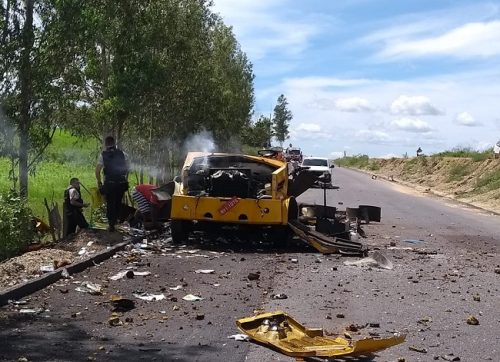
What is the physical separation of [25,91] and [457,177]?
121 ft

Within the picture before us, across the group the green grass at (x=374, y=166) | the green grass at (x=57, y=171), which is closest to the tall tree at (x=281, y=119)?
the green grass at (x=374, y=166)

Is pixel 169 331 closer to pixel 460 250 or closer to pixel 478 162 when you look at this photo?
pixel 460 250

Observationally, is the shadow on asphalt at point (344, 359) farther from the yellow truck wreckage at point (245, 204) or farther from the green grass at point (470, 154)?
the green grass at point (470, 154)

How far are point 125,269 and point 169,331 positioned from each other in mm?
3652

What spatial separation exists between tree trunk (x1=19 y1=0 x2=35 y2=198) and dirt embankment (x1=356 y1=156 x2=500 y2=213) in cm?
1982

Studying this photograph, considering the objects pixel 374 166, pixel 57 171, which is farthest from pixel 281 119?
pixel 57 171

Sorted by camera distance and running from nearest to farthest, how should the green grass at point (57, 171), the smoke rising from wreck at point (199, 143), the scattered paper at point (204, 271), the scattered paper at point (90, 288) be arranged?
the scattered paper at point (90, 288)
the scattered paper at point (204, 271)
the green grass at point (57, 171)
the smoke rising from wreck at point (199, 143)

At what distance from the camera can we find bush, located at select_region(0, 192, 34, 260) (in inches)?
428

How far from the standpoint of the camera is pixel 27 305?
7570 millimetres

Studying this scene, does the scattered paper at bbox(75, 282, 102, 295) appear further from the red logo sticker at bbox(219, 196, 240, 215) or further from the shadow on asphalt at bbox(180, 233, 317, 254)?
the red logo sticker at bbox(219, 196, 240, 215)

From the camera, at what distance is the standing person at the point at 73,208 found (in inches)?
490

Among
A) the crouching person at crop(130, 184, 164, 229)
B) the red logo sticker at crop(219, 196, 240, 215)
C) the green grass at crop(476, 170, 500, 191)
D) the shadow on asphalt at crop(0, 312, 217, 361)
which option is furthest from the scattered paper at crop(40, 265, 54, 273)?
the green grass at crop(476, 170, 500, 191)

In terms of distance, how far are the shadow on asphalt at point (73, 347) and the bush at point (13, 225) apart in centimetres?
445

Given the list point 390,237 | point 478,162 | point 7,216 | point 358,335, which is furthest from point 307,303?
point 478,162
